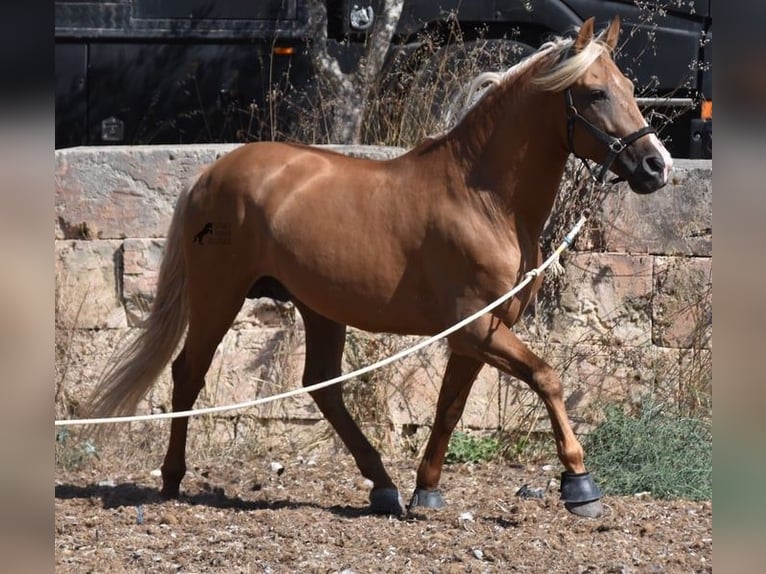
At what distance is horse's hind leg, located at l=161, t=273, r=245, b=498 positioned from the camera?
5359 millimetres

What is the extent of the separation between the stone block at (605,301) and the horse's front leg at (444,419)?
1.42 m

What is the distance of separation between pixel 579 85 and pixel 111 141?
4.74m

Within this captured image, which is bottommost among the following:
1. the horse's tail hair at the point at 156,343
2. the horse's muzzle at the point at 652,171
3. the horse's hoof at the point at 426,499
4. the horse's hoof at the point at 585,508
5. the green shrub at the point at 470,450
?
the green shrub at the point at 470,450

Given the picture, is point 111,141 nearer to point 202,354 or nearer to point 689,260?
point 202,354

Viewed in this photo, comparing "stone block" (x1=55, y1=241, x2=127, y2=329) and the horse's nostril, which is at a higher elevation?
the horse's nostril

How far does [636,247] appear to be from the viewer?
21.4ft

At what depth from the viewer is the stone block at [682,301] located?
6461 millimetres

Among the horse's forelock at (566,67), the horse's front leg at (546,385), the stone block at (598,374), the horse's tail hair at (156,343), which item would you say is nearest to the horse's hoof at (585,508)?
the horse's front leg at (546,385)

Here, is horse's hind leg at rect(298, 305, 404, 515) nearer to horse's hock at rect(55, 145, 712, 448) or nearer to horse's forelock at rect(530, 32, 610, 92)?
horse's hock at rect(55, 145, 712, 448)

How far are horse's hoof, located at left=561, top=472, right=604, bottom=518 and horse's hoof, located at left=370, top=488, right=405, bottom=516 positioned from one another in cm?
91

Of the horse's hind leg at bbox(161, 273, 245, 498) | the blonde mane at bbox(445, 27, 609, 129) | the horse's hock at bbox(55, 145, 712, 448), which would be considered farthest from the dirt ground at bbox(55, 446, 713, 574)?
the blonde mane at bbox(445, 27, 609, 129)

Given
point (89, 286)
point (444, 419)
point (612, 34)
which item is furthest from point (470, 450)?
point (612, 34)

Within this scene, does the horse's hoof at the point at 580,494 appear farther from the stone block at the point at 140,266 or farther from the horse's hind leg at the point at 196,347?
the stone block at the point at 140,266
